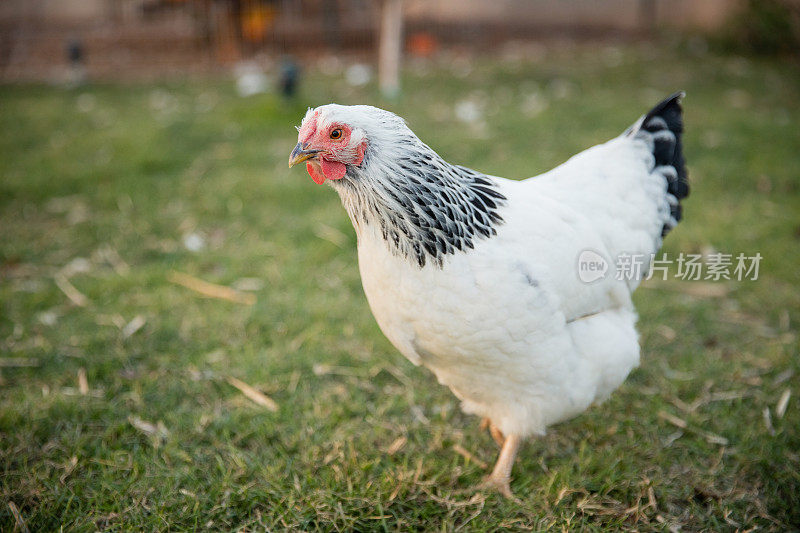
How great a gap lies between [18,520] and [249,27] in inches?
352

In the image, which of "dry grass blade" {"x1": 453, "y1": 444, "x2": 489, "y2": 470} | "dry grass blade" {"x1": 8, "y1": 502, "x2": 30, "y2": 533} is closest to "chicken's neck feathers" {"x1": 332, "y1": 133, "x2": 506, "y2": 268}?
"dry grass blade" {"x1": 453, "y1": 444, "x2": 489, "y2": 470}

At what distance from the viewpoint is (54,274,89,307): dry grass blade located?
3381 millimetres

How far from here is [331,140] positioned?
5.73ft

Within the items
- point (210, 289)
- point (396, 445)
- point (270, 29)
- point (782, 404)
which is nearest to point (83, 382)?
point (210, 289)

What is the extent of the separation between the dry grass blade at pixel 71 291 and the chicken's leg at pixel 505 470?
8.35ft

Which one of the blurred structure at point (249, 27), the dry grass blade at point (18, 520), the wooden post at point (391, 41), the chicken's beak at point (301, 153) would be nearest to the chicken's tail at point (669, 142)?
the chicken's beak at point (301, 153)

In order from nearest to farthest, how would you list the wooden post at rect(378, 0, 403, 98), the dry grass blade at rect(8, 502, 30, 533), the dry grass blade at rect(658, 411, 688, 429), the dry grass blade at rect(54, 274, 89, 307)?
the dry grass blade at rect(8, 502, 30, 533) < the dry grass blade at rect(658, 411, 688, 429) < the dry grass blade at rect(54, 274, 89, 307) < the wooden post at rect(378, 0, 403, 98)

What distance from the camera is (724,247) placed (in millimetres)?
3803

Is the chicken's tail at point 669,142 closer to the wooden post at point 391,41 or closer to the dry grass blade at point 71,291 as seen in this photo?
the dry grass blade at point 71,291

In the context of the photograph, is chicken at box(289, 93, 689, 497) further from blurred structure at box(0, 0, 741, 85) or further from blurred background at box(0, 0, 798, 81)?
blurred structure at box(0, 0, 741, 85)

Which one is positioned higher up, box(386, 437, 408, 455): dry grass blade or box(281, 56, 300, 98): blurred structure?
box(281, 56, 300, 98): blurred structure

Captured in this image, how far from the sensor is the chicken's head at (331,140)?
1.74 meters

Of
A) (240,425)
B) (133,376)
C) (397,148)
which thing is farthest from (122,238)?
(397,148)

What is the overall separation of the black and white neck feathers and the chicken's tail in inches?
40.5
